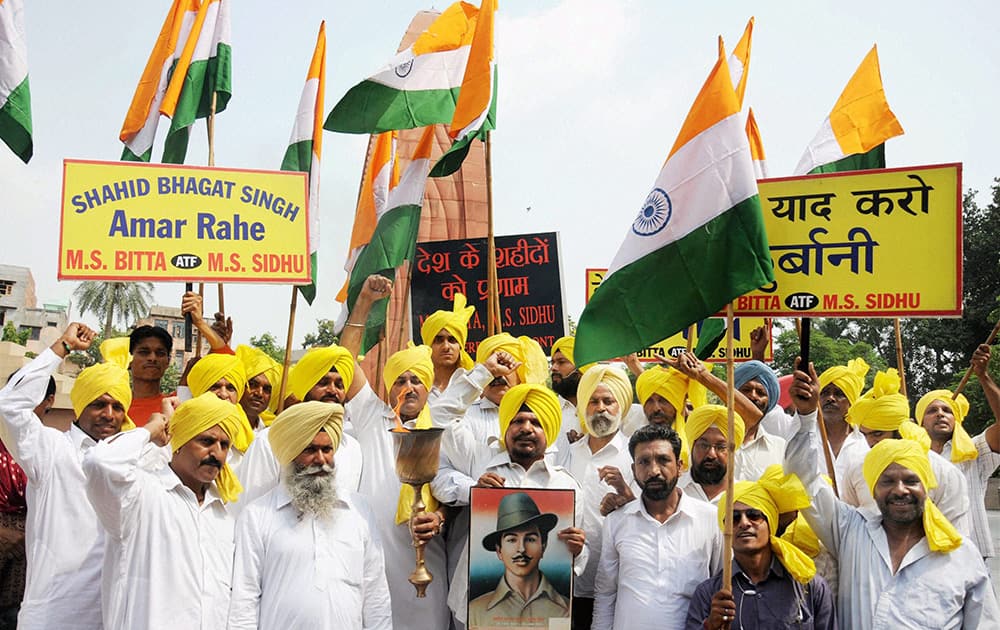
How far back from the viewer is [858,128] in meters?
8.10

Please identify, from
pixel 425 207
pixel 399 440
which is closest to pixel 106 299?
pixel 425 207

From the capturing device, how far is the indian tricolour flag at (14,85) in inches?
292

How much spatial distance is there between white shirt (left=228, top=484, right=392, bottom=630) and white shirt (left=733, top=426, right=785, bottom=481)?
2361mm

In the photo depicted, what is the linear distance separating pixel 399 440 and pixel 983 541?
458cm

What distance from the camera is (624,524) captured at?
17.4 ft

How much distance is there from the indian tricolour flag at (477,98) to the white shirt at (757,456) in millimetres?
2964

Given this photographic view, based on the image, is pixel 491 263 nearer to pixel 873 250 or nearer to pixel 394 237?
pixel 394 237

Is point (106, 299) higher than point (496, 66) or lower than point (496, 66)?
higher

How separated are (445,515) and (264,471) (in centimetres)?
100

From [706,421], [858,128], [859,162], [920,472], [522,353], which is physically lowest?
[920,472]

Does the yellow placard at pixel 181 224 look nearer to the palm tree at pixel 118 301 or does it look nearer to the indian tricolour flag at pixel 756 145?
the indian tricolour flag at pixel 756 145

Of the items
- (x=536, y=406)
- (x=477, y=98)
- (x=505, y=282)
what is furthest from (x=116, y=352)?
(x=505, y=282)

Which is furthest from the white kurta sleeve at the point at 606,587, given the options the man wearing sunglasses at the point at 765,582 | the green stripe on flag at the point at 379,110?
the green stripe on flag at the point at 379,110

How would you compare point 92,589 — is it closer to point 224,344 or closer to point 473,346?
point 224,344
